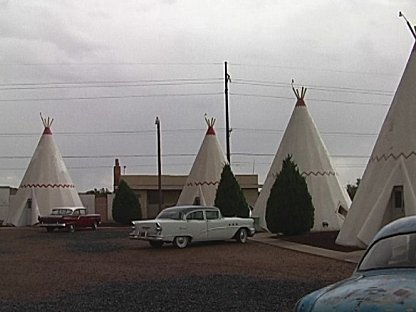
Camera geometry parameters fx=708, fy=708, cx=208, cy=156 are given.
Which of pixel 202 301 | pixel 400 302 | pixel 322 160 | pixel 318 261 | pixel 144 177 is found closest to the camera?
pixel 400 302

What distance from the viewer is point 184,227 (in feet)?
66.9

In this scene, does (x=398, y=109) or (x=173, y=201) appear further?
(x=173, y=201)

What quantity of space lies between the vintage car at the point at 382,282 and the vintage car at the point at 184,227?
47.8ft

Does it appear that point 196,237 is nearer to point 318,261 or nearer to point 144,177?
point 318,261

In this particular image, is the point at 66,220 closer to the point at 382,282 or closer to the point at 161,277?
the point at 161,277

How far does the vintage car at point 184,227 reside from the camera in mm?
20078

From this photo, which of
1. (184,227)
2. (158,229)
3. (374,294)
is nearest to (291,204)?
(184,227)

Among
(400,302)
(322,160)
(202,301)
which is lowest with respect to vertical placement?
(202,301)

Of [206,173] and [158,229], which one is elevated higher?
[206,173]

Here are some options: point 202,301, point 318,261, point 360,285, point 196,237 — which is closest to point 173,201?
point 196,237

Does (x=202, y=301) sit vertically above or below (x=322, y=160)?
below

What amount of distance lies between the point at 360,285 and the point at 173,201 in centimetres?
4514

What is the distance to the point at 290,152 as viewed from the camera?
30.8m

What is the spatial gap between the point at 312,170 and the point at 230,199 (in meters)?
3.70
